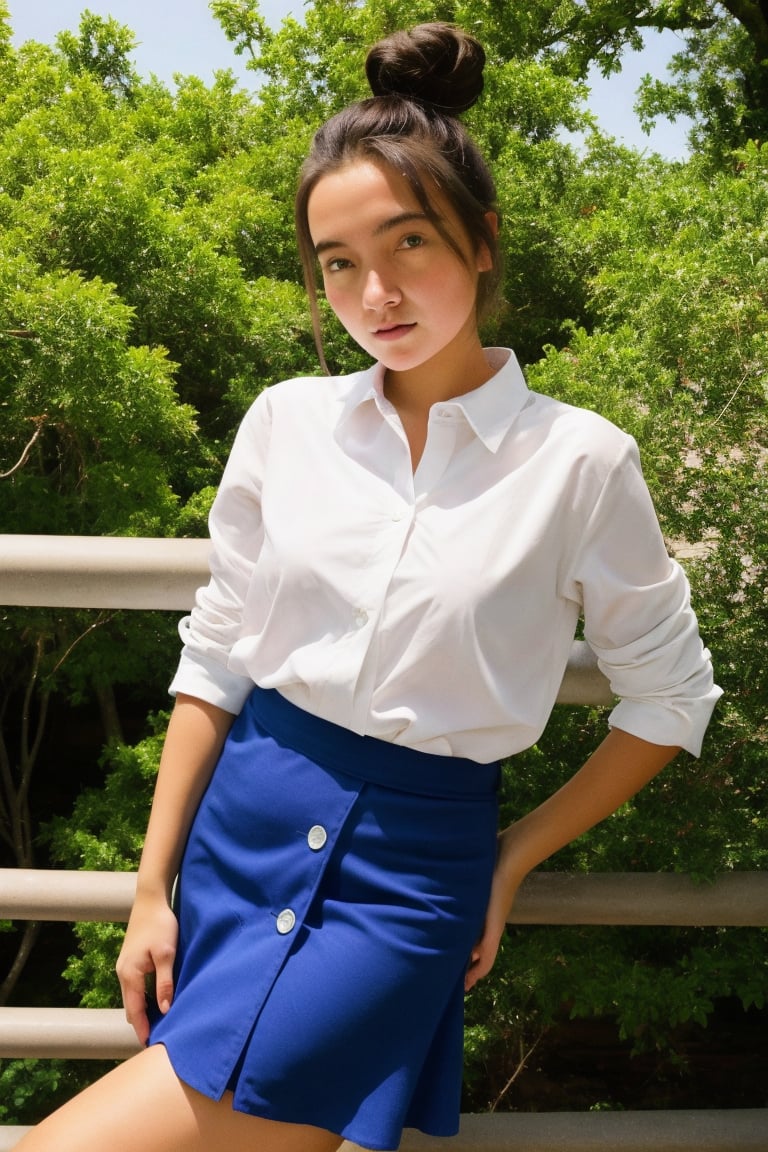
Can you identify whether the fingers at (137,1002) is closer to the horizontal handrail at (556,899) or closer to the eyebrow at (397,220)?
the horizontal handrail at (556,899)

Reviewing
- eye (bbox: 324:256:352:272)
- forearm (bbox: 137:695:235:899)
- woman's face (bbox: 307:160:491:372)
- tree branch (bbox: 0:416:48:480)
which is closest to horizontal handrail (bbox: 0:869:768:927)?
forearm (bbox: 137:695:235:899)

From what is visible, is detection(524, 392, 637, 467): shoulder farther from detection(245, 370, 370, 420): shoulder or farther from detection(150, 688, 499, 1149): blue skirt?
detection(150, 688, 499, 1149): blue skirt

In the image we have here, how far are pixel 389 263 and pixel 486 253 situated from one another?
0.16 m

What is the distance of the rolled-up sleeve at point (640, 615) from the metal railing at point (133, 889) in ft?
0.41

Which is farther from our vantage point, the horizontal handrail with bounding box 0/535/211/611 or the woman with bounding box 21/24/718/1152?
the horizontal handrail with bounding box 0/535/211/611

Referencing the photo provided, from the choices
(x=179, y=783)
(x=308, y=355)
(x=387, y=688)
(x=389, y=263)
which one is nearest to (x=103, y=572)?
(x=179, y=783)

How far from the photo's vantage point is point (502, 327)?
448 centimetres

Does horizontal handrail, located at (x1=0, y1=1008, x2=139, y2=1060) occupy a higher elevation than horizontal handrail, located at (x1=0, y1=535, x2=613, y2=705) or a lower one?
lower

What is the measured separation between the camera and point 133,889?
169 centimetres

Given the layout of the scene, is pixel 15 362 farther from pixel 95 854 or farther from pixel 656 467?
pixel 656 467

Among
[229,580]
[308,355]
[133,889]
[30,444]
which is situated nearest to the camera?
[229,580]

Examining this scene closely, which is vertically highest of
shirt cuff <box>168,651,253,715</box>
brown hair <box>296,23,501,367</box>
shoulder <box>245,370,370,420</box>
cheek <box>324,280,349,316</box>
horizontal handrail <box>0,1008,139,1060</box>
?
brown hair <box>296,23,501,367</box>

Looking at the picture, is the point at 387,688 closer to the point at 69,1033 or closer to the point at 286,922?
the point at 286,922

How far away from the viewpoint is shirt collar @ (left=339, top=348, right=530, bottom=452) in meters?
1.50
